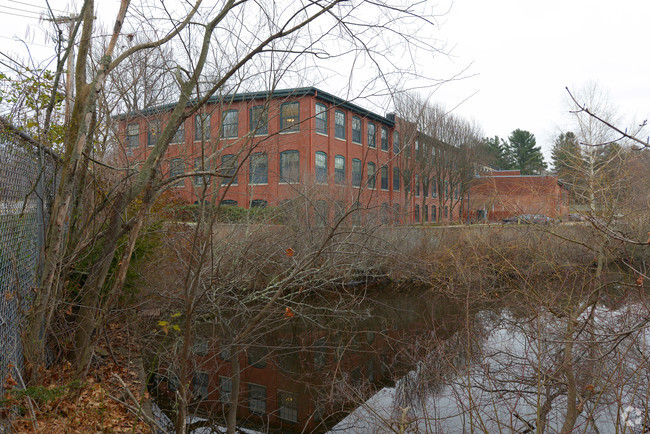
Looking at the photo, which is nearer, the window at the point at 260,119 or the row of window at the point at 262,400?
the window at the point at 260,119

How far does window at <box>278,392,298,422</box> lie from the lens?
7.78 meters

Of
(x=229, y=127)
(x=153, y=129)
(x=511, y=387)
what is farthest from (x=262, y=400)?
(x=229, y=127)

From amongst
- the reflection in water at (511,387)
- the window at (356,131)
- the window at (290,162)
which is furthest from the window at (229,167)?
the window at (356,131)

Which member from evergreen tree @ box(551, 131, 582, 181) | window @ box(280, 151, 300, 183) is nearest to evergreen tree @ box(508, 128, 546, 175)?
window @ box(280, 151, 300, 183)

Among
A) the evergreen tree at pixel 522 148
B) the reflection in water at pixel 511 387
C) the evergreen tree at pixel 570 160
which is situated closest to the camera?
the reflection in water at pixel 511 387

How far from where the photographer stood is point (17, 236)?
4195mm

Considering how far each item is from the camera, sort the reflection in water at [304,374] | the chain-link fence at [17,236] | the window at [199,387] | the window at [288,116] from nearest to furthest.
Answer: the chain-link fence at [17,236] → the window at [288,116] → the window at [199,387] → the reflection in water at [304,374]

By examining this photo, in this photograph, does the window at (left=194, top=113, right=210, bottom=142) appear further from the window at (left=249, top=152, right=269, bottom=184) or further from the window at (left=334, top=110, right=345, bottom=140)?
the window at (left=334, top=110, right=345, bottom=140)

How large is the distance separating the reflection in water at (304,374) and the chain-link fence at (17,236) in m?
1.93

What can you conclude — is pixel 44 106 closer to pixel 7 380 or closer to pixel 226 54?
pixel 226 54

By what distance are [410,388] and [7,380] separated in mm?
5997

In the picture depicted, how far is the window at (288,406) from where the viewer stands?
7.78 m

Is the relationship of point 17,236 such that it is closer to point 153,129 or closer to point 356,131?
point 153,129

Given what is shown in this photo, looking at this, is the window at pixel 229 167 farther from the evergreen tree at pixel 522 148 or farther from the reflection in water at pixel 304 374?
the evergreen tree at pixel 522 148
